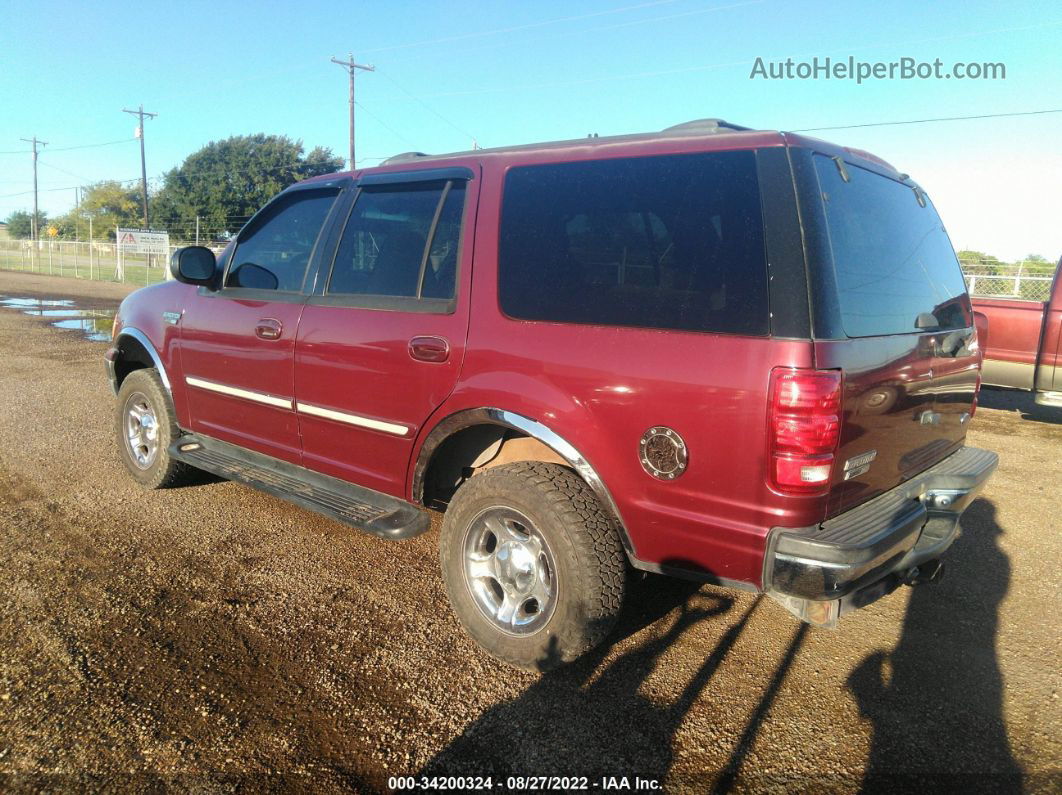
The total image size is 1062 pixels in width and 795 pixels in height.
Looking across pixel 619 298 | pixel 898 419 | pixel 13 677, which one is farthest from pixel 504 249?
pixel 13 677

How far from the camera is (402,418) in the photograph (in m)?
3.25

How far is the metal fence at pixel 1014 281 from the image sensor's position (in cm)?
1287

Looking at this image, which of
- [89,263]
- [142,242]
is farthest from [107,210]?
[142,242]

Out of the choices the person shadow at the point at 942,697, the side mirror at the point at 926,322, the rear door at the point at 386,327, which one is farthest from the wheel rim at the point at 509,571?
the side mirror at the point at 926,322

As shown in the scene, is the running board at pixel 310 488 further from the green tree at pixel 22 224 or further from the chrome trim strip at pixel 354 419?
the green tree at pixel 22 224

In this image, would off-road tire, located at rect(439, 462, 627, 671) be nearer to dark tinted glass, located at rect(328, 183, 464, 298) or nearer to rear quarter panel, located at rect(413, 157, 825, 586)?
rear quarter panel, located at rect(413, 157, 825, 586)

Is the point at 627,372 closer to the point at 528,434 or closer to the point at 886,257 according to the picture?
the point at 528,434

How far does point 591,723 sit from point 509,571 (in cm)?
67

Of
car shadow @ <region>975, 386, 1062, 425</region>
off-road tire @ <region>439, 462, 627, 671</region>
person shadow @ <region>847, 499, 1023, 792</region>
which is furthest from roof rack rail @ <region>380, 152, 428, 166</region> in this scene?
car shadow @ <region>975, 386, 1062, 425</region>

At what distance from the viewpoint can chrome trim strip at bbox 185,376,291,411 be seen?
3842 millimetres

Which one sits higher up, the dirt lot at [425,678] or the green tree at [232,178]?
the green tree at [232,178]

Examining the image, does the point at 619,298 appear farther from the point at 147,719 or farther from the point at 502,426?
the point at 147,719

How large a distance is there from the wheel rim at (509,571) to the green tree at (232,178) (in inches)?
2109

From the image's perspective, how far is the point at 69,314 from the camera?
16422 millimetres
